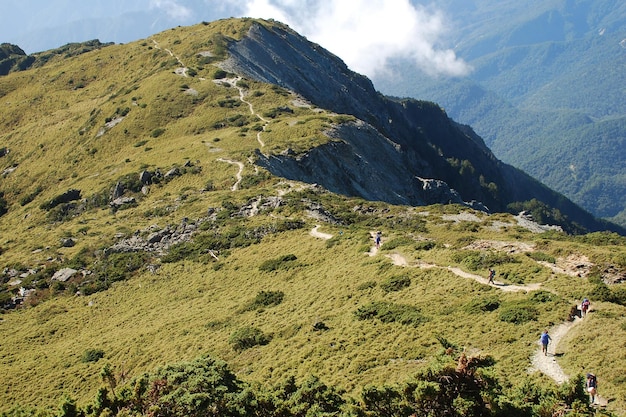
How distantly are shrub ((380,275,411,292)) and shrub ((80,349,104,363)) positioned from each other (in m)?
19.6

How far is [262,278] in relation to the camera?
4203cm

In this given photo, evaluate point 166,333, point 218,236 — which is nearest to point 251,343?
point 166,333

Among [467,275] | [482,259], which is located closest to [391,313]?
[467,275]

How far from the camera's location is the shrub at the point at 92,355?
3472cm

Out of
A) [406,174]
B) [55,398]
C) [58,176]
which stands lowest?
[55,398]

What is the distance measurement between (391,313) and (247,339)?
881 cm

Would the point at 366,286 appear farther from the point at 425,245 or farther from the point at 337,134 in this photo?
the point at 337,134

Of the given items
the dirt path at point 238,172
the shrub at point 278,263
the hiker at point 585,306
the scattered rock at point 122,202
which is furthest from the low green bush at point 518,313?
the scattered rock at point 122,202

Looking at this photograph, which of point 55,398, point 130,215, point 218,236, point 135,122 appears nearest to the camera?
point 55,398

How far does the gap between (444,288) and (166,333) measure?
19.1 meters

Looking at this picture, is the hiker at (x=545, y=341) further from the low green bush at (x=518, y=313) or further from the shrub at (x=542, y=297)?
the shrub at (x=542, y=297)

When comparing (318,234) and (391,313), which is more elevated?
(318,234)

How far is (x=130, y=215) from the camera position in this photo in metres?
64.6

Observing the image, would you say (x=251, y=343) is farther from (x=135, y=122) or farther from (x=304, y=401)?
(x=135, y=122)
